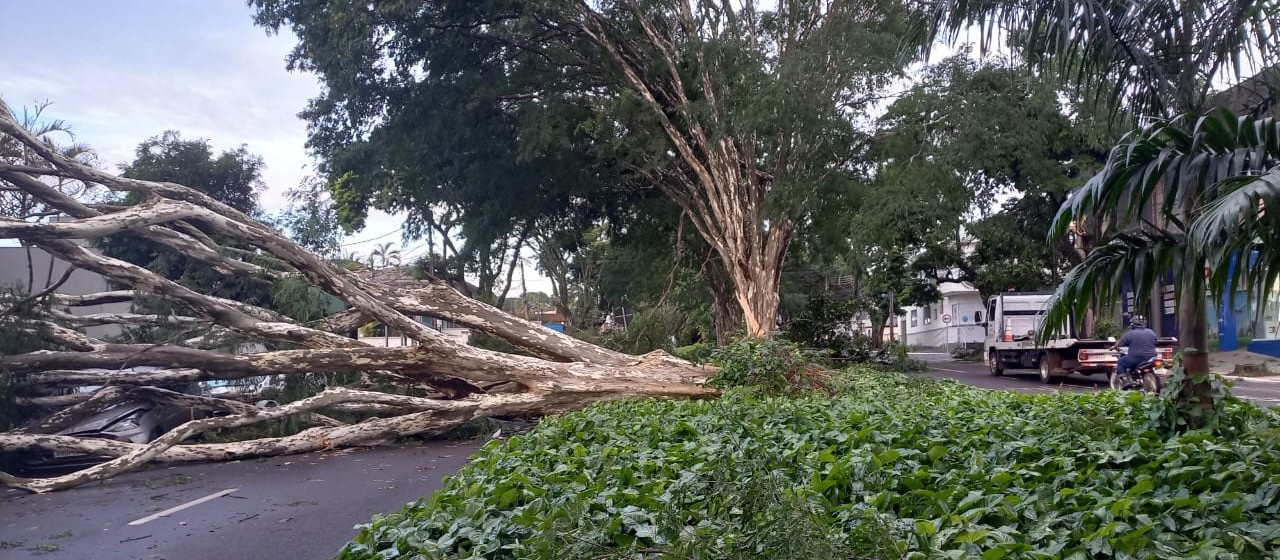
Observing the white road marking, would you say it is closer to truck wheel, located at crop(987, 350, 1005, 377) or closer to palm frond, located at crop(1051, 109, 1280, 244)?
palm frond, located at crop(1051, 109, 1280, 244)

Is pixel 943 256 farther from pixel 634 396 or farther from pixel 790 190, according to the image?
pixel 634 396

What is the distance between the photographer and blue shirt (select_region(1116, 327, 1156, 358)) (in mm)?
13914

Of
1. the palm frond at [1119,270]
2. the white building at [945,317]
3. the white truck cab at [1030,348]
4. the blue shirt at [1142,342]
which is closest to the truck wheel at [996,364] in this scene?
the white truck cab at [1030,348]

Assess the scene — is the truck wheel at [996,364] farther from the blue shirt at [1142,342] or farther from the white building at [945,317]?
the white building at [945,317]

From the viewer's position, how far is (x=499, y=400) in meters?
12.4

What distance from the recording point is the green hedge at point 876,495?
3.49 metres

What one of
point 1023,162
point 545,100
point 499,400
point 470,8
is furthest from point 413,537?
point 1023,162

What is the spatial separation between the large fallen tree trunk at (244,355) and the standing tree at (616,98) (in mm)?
5311

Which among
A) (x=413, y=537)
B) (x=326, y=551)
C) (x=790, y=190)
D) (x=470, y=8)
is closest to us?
(x=413, y=537)

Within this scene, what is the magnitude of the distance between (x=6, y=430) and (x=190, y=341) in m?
2.28

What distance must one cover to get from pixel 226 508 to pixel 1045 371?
63.2 feet

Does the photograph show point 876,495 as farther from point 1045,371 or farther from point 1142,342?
point 1045,371

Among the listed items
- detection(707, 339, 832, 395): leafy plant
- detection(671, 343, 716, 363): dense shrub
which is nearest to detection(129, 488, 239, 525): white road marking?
detection(707, 339, 832, 395): leafy plant

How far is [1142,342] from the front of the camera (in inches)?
551
